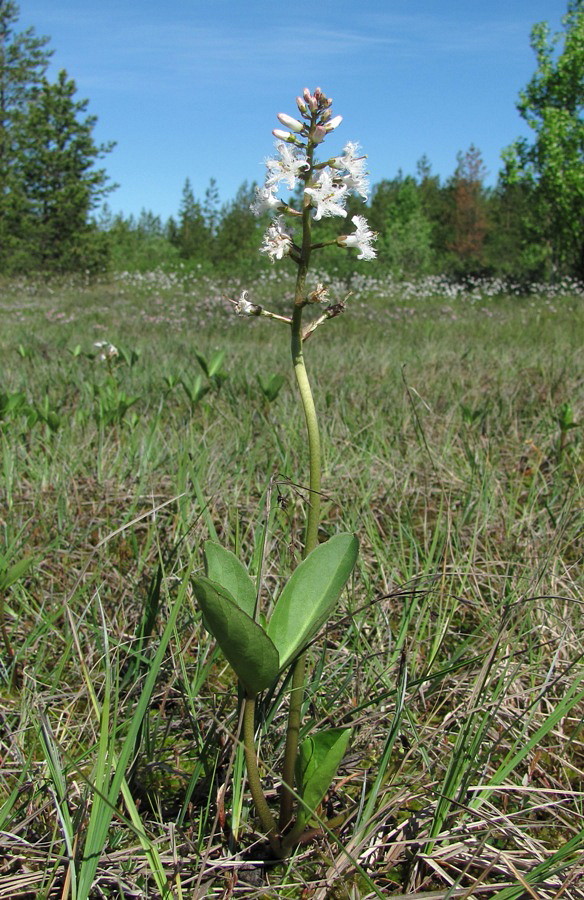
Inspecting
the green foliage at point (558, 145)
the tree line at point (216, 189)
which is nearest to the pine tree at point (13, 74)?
the tree line at point (216, 189)

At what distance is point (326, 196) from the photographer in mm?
1191

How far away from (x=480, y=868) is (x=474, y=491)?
5.06ft

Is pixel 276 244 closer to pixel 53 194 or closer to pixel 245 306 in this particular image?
pixel 245 306

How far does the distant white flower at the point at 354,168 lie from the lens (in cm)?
122

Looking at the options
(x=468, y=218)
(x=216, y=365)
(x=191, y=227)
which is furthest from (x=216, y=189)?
(x=216, y=365)

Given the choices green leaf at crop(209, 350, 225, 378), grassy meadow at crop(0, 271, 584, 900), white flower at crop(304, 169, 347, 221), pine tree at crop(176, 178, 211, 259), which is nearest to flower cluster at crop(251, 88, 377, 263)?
white flower at crop(304, 169, 347, 221)

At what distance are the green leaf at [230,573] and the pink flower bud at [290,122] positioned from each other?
77 cm

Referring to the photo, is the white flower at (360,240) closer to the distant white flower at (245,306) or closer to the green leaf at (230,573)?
the distant white flower at (245,306)

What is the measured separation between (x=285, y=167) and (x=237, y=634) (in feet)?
2.72

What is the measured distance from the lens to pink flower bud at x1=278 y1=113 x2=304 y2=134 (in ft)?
3.99

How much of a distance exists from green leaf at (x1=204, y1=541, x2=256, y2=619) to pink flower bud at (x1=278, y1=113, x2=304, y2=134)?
0.77 meters

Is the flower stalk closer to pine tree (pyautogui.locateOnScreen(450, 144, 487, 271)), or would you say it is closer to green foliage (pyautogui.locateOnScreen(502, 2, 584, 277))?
green foliage (pyautogui.locateOnScreen(502, 2, 584, 277))

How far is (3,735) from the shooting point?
1.53m

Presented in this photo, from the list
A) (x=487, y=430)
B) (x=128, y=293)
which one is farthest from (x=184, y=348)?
(x=128, y=293)
